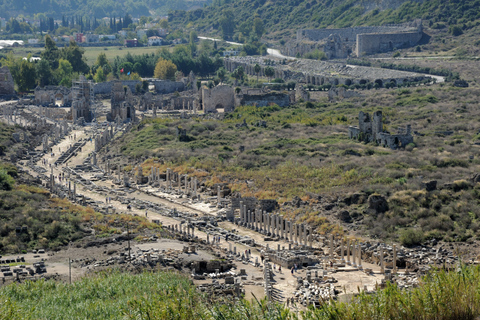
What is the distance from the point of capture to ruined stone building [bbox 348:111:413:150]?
6462cm

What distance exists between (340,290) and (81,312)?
11227mm

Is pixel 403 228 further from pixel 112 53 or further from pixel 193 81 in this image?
pixel 112 53

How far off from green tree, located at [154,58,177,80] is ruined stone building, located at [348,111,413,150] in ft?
199

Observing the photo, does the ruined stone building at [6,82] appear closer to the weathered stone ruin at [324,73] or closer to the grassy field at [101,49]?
the weathered stone ruin at [324,73]

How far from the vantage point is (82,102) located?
9562 cm

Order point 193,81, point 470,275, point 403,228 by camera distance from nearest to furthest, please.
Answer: point 470,275, point 403,228, point 193,81

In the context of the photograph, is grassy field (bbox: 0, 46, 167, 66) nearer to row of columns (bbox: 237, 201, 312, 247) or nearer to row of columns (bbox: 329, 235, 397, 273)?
row of columns (bbox: 237, 201, 312, 247)

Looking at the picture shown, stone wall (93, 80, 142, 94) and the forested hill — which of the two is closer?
stone wall (93, 80, 142, 94)

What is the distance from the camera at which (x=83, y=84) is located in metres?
98.6

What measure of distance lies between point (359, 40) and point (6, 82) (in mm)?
62566

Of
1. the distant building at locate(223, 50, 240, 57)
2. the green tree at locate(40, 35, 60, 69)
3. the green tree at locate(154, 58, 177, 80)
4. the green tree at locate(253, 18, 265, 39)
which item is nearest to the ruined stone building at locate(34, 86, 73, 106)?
the green tree at locate(40, 35, 60, 69)

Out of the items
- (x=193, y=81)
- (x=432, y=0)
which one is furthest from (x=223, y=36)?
(x=193, y=81)

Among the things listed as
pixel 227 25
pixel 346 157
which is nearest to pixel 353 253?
pixel 346 157

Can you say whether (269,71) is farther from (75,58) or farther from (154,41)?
(154,41)
